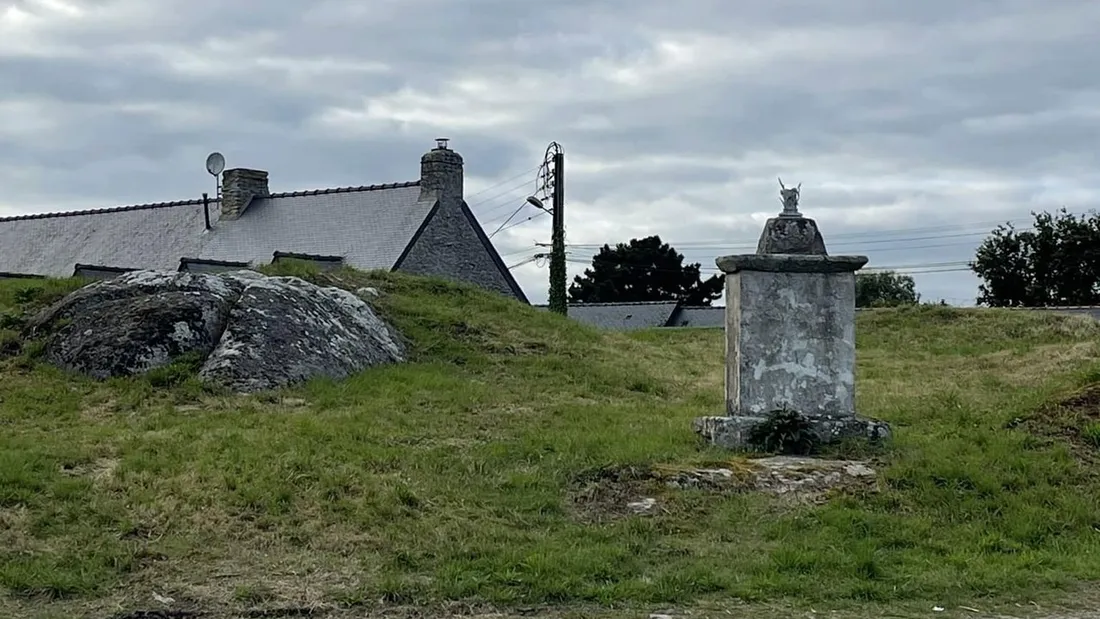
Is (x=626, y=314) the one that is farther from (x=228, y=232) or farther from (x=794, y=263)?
(x=794, y=263)

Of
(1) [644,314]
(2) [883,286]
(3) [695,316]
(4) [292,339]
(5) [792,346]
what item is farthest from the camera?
(2) [883,286]

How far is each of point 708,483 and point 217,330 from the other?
7.02 meters

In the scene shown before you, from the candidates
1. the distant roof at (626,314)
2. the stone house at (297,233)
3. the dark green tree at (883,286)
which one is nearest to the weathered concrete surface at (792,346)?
the stone house at (297,233)

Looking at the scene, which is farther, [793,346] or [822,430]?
[793,346]

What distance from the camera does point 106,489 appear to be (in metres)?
7.82

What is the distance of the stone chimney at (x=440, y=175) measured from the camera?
29.6 meters

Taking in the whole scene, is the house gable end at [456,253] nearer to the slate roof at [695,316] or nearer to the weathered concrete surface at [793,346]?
the slate roof at [695,316]

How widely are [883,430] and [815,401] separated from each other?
601mm

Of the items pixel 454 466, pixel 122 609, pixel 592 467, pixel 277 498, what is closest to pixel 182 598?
pixel 122 609

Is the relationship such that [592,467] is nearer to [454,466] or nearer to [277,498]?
[454,466]

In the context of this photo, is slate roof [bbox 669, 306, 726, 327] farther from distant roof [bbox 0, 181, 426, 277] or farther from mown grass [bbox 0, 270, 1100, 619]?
mown grass [bbox 0, 270, 1100, 619]

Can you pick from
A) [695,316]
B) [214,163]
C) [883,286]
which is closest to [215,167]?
[214,163]

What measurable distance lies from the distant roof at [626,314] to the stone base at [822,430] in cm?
3377

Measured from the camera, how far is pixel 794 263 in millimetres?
9570
